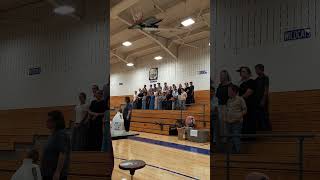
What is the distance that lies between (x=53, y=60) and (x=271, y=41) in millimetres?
1682

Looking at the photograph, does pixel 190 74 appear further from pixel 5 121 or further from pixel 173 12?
pixel 5 121

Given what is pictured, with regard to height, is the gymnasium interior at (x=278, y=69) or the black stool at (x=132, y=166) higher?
the gymnasium interior at (x=278, y=69)

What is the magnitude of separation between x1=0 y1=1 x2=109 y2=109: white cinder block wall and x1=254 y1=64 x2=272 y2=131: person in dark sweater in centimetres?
117

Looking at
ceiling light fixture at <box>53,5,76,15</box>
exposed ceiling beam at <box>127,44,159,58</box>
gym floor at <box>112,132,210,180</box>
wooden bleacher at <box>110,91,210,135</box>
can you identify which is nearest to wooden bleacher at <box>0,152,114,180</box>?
ceiling light fixture at <box>53,5,76,15</box>

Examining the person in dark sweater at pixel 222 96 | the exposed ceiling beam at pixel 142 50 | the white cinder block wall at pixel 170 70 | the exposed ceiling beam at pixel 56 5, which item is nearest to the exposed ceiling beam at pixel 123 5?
the white cinder block wall at pixel 170 70

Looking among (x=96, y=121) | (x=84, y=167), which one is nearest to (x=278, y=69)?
(x=96, y=121)

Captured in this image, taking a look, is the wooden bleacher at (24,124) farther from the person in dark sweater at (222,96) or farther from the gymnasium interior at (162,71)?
the gymnasium interior at (162,71)

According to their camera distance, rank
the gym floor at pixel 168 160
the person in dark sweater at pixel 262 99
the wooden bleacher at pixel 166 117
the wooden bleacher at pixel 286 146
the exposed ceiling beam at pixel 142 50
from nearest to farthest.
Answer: the wooden bleacher at pixel 286 146 → the person in dark sweater at pixel 262 99 → the gym floor at pixel 168 160 → the wooden bleacher at pixel 166 117 → the exposed ceiling beam at pixel 142 50

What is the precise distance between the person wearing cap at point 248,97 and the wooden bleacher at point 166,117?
605cm

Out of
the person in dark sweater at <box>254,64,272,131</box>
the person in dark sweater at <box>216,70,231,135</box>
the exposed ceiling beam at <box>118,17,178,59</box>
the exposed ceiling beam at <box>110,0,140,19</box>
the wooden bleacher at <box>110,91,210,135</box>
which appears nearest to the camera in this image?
the person in dark sweater at <box>254,64,272,131</box>

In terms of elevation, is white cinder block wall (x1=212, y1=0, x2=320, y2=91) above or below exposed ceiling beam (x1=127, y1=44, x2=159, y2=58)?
below

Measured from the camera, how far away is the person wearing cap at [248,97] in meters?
2.12

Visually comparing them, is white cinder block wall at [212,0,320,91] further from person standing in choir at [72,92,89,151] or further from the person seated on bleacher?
the person seated on bleacher

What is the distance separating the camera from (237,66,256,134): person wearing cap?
212 centimetres
